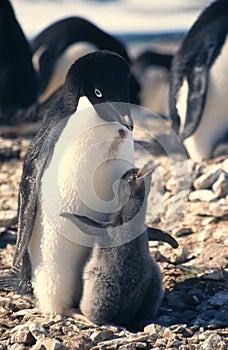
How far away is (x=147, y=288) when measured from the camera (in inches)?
115

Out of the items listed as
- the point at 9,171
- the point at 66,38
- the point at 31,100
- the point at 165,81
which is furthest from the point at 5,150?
the point at 165,81

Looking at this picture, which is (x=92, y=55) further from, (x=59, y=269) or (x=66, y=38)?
(x=66, y=38)

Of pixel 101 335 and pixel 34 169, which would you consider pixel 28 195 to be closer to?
pixel 34 169

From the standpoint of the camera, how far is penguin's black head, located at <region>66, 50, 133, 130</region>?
295 centimetres

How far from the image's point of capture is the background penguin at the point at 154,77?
7980 millimetres

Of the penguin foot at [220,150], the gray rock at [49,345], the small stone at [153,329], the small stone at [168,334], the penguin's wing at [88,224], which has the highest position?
the penguin's wing at [88,224]

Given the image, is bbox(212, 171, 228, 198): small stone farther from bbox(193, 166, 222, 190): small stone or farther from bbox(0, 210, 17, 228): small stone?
bbox(0, 210, 17, 228): small stone

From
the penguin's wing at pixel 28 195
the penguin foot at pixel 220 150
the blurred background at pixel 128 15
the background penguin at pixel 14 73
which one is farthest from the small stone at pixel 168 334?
the blurred background at pixel 128 15

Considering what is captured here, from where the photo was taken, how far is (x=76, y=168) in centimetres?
296

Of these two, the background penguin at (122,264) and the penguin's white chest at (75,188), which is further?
the penguin's white chest at (75,188)

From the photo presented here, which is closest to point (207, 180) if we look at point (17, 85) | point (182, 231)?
point (182, 231)

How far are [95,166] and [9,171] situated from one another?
209 centimetres

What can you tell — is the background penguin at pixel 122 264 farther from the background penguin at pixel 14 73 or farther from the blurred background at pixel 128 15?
the blurred background at pixel 128 15

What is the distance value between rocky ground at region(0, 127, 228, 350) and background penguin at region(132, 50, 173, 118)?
3.22 meters
